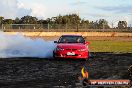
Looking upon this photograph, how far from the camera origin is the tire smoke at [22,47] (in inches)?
1038

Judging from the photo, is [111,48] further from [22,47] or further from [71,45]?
[71,45]

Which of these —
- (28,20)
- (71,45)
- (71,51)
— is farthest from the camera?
(28,20)

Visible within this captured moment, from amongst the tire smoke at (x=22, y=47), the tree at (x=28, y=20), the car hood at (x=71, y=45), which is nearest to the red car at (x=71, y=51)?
the car hood at (x=71, y=45)

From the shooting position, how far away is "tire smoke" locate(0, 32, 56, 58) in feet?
86.5

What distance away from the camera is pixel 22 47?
28203mm

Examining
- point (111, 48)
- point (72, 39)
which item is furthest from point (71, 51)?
point (111, 48)

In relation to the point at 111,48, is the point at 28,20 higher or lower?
higher

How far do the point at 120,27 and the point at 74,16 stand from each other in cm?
5685

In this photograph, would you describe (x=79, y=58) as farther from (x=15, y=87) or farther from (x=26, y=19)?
(x=26, y=19)

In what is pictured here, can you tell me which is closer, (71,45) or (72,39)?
(71,45)

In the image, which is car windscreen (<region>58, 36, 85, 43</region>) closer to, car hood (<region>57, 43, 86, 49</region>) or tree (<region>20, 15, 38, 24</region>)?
car hood (<region>57, 43, 86, 49</region>)

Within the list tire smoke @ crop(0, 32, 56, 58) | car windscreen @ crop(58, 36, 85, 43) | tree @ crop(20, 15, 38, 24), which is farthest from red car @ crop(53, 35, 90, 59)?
tree @ crop(20, 15, 38, 24)

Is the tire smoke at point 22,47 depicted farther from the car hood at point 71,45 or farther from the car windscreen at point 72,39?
the car hood at point 71,45

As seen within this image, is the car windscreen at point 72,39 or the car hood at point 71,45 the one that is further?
the car windscreen at point 72,39
